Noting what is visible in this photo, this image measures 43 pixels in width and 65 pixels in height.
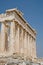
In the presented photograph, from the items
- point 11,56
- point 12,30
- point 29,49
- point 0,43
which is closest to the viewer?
point 11,56

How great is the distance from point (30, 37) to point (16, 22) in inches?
424

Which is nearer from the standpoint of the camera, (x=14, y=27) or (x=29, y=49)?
(x=14, y=27)

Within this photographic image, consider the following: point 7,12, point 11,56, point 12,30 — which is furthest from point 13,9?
point 11,56

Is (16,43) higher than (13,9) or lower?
lower

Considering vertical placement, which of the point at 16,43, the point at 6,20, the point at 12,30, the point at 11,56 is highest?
the point at 6,20

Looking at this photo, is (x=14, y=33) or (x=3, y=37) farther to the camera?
(x=3, y=37)

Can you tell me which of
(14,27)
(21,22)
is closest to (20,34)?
(21,22)

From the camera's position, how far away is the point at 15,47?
31781 millimetres

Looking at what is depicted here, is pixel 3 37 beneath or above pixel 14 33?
beneath

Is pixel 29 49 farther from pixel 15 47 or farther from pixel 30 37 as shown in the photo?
pixel 15 47

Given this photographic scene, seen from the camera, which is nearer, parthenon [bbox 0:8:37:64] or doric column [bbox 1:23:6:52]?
parthenon [bbox 0:8:37:64]

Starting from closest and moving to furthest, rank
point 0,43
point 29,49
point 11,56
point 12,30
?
point 11,56
point 12,30
point 0,43
point 29,49

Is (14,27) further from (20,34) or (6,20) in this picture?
(20,34)

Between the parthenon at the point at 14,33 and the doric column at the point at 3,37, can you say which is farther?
the doric column at the point at 3,37
